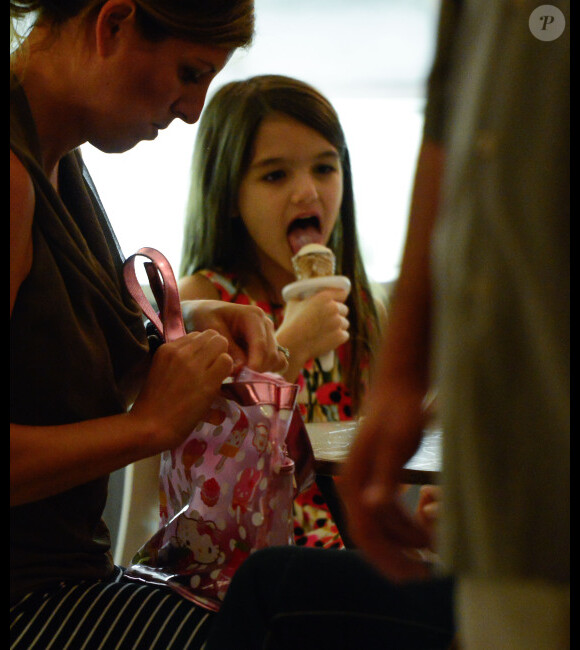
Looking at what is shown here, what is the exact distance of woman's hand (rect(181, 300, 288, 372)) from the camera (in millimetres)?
1057

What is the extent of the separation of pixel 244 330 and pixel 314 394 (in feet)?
2.29

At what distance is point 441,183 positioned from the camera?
0.53m

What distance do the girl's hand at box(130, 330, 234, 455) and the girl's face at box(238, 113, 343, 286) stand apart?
3.16 ft

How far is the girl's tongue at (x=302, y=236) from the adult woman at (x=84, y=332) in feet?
2.78

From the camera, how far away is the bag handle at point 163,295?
3.21ft

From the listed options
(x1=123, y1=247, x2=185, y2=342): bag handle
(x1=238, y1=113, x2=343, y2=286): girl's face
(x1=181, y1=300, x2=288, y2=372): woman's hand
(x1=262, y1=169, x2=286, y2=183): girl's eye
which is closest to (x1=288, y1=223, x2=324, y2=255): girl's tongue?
(x1=238, y1=113, x2=343, y2=286): girl's face

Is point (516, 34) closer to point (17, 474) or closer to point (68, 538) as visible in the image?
point (17, 474)

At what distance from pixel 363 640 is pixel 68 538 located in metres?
0.37

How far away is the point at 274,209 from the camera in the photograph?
1824mm

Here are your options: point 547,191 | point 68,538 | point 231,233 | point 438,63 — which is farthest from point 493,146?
point 231,233

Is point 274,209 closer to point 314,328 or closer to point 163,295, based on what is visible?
point 314,328

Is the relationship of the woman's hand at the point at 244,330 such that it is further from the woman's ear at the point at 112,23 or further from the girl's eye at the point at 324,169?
the girl's eye at the point at 324,169

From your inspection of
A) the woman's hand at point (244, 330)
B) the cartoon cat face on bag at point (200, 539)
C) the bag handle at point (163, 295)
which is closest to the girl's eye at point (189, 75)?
the bag handle at point (163, 295)

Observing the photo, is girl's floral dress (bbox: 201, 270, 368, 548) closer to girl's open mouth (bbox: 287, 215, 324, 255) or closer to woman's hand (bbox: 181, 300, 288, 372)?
girl's open mouth (bbox: 287, 215, 324, 255)
